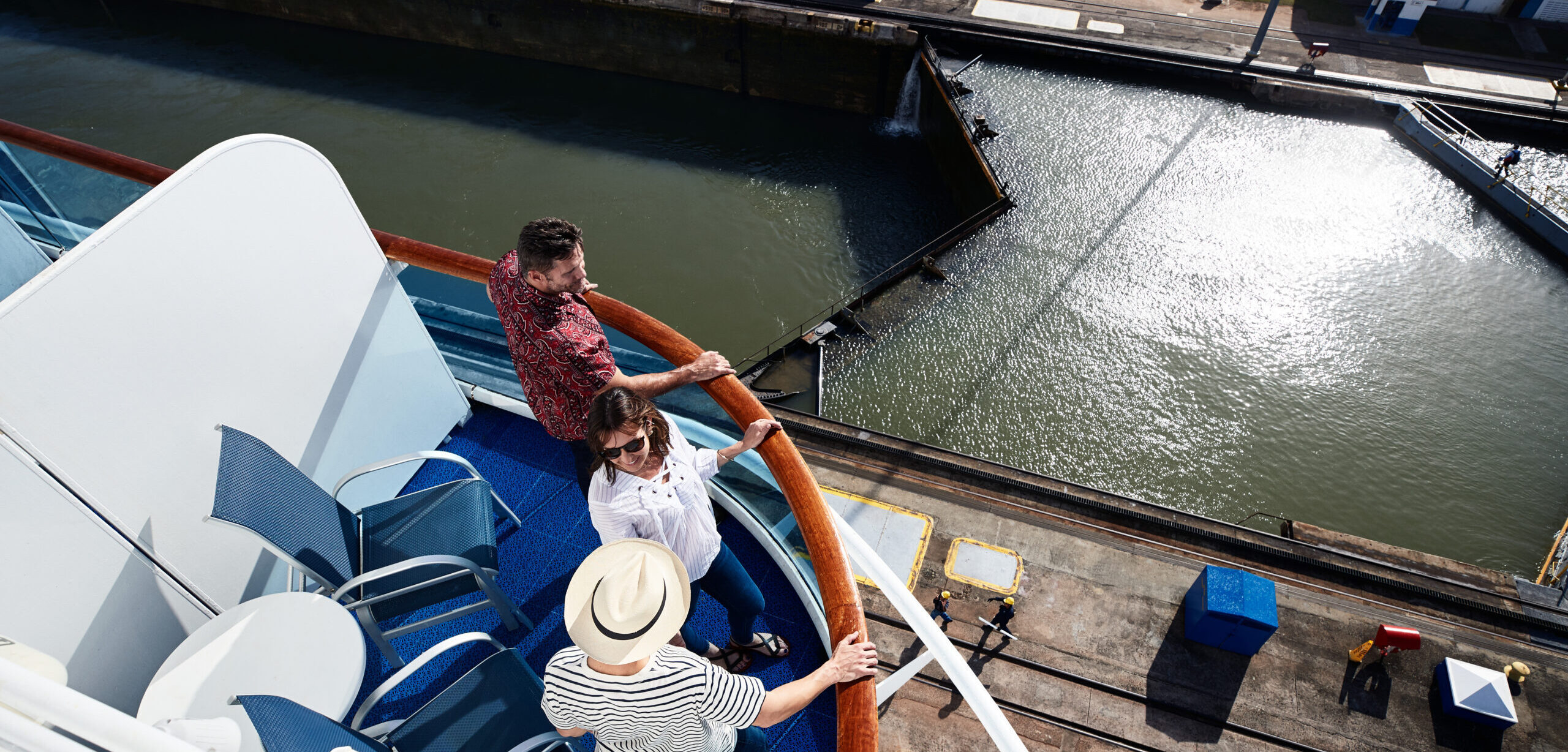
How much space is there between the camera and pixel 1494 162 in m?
14.6

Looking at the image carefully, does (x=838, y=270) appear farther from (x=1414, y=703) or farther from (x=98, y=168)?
(x=98, y=168)

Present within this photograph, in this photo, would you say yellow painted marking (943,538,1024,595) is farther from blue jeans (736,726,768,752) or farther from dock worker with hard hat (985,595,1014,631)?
blue jeans (736,726,768,752)

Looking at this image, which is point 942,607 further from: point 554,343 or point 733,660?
point 554,343

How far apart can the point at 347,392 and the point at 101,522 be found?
3.61 feet

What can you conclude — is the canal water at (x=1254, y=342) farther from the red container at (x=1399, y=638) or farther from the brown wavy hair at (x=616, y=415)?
the brown wavy hair at (x=616, y=415)

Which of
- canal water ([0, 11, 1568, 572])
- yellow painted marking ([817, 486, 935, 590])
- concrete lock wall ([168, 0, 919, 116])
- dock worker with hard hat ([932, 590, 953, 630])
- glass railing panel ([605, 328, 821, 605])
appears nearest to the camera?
glass railing panel ([605, 328, 821, 605])

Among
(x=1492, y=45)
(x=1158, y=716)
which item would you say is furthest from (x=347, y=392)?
(x=1492, y=45)

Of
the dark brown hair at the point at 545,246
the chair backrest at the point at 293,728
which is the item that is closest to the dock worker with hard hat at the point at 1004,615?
the dark brown hair at the point at 545,246

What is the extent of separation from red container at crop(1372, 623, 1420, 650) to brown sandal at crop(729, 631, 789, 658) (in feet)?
22.0

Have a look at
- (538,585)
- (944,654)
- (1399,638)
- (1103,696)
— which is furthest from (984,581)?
(944,654)

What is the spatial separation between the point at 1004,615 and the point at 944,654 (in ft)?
18.5

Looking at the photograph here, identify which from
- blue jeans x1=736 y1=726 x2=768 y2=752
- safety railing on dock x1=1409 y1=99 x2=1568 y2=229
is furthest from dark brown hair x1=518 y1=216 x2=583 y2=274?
safety railing on dock x1=1409 y1=99 x2=1568 y2=229

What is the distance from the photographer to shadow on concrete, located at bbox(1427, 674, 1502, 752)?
6.95m

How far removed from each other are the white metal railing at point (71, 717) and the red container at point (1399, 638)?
350 inches
